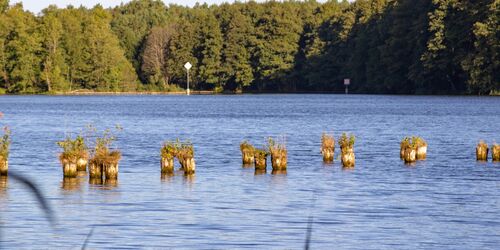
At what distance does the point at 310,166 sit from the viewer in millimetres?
42219

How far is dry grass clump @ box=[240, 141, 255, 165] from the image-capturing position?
40.0 meters

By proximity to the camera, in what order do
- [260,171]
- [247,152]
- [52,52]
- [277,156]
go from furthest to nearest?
[52,52], [247,152], [277,156], [260,171]

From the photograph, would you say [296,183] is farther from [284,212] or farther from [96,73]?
[96,73]

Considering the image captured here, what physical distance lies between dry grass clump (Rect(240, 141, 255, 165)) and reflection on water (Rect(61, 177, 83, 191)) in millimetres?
7673

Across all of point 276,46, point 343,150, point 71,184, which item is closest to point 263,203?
point 71,184

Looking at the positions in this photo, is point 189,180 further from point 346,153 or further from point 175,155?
point 346,153

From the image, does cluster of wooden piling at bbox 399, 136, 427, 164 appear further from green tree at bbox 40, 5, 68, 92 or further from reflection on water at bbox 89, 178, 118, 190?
green tree at bbox 40, 5, 68, 92

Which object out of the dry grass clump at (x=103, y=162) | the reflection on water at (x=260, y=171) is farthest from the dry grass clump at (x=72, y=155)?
the reflection on water at (x=260, y=171)

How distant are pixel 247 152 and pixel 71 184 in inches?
354

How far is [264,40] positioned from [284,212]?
17168 cm

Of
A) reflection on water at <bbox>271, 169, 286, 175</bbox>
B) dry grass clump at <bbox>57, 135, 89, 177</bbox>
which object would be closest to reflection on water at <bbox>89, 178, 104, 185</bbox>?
dry grass clump at <bbox>57, 135, 89, 177</bbox>

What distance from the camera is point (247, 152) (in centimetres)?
4041

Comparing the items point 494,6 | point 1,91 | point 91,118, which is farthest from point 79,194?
point 1,91

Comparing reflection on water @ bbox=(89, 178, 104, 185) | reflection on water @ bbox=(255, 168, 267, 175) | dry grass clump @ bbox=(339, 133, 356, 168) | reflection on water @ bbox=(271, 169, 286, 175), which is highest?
dry grass clump @ bbox=(339, 133, 356, 168)
